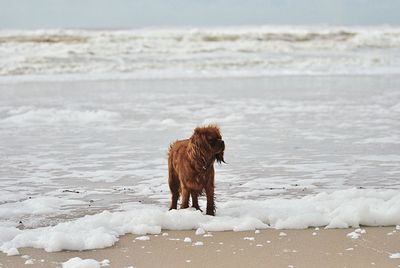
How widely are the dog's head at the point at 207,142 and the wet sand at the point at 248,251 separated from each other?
634 millimetres

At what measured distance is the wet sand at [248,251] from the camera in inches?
155

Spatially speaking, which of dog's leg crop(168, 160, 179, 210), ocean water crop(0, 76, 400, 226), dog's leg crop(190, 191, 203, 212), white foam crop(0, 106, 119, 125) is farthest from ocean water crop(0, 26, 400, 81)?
dog's leg crop(190, 191, 203, 212)

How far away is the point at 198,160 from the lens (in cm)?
495

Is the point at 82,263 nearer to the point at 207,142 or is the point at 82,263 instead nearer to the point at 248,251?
the point at 248,251

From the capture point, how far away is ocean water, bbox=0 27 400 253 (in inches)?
194

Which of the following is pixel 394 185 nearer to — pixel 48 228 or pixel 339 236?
pixel 339 236

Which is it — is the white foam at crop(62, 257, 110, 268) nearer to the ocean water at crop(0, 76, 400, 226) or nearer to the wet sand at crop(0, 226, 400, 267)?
the wet sand at crop(0, 226, 400, 267)

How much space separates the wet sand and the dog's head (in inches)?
25.0

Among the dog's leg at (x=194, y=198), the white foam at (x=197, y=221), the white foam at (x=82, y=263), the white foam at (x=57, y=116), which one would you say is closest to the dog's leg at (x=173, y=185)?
the dog's leg at (x=194, y=198)

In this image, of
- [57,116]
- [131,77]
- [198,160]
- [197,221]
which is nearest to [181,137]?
[57,116]

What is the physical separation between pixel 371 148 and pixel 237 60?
2192 centimetres

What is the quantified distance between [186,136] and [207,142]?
491 cm

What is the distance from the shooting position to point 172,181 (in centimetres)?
543

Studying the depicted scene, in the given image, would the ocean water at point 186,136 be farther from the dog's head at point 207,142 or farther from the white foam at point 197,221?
the dog's head at point 207,142
